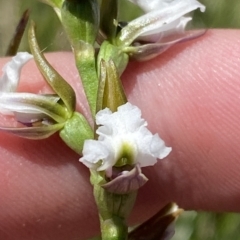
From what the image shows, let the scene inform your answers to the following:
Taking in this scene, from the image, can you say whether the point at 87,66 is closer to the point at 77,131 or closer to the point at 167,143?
the point at 77,131

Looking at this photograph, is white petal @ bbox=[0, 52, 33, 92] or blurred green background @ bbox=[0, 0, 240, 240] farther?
blurred green background @ bbox=[0, 0, 240, 240]

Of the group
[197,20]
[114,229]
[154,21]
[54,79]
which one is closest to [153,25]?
[154,21]

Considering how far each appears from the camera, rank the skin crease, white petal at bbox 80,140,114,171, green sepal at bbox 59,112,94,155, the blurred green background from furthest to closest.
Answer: the blurred green background < the skin crease < green sepal at bbox 59,112,94,155 < white petal at bbox 80,140,114,171

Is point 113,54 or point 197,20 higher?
point 113,54

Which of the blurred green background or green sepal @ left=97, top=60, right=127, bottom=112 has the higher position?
green sepal @ left=97, top=60, right=127, bottom=112

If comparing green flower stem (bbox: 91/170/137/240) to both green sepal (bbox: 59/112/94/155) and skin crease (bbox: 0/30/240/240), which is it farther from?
skin crease (bbox: 0/30/240/240)

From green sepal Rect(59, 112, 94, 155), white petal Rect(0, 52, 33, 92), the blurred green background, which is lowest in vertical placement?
the blurred green background

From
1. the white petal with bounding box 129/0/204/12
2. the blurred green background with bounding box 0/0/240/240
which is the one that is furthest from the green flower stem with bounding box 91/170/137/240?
the blurred green background with bounding box 0/0/240/240

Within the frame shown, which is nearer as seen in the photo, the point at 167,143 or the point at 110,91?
the point at 110,91
